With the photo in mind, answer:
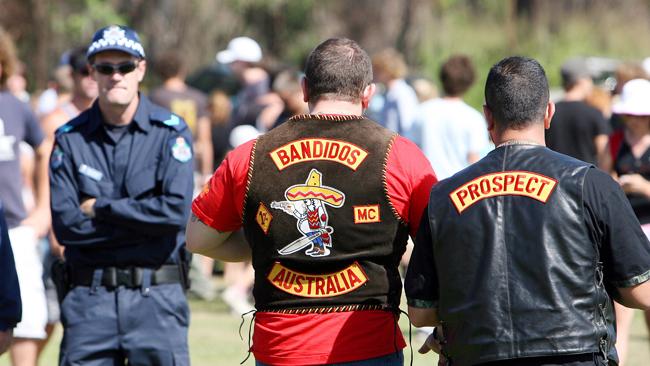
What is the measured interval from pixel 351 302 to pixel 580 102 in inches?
268

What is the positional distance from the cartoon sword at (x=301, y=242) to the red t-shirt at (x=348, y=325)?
0.78 feet

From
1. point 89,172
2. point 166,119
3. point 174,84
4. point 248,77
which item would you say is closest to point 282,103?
point 248,77

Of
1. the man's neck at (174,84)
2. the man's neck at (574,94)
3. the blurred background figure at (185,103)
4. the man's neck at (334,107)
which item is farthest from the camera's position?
the man's neck at (174,84)

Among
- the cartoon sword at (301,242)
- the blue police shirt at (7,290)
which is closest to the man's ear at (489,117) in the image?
the cartoon sword at (301,242)

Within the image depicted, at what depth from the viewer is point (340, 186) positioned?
4301 mm

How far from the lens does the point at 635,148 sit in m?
7.64

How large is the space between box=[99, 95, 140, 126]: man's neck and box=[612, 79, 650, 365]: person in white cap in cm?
320

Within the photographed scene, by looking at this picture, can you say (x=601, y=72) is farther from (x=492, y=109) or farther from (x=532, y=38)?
(x=492, y=109)

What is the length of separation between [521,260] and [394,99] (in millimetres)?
8583

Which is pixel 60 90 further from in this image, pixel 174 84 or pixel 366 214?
pixel 366 214

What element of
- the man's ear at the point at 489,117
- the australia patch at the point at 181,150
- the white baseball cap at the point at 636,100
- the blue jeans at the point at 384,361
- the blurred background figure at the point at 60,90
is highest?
the blurred background figure at the point at 60,90

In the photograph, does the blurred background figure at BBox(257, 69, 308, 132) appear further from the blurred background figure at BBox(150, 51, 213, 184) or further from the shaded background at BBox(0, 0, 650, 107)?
the shaded background at BBox(0, 0, 650, 107)

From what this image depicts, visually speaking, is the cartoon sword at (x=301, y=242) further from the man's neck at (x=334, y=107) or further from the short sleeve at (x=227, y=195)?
the man's neck at (x=334, y=107)

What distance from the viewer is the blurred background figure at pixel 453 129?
980 cm
